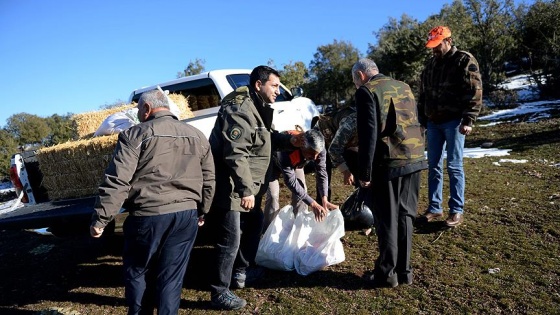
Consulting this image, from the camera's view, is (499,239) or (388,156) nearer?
(388,156)

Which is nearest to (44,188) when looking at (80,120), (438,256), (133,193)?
(80,120)

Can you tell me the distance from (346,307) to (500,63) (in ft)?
61.4

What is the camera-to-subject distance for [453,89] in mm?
3908

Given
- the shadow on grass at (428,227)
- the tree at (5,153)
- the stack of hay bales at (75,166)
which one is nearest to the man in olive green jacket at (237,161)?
the stack of hay bales at (75,166)

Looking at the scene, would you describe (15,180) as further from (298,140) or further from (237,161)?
(298,140)

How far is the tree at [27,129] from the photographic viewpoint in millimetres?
19859

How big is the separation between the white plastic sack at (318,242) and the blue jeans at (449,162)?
1.26 metres

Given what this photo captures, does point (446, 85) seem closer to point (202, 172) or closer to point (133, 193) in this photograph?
point (202, 172)

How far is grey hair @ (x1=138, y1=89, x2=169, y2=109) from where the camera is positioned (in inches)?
105

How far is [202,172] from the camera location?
2848 mm

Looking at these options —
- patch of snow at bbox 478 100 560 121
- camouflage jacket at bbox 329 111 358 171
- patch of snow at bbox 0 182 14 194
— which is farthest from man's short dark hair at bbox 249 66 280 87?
patch of snow at bbox 0 182 14 194

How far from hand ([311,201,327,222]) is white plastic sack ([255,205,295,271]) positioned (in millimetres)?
280

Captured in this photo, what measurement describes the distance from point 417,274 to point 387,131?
49.9 inches

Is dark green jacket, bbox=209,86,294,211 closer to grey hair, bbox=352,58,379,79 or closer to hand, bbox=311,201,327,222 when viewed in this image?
hand, bbox=311,201,327,222
